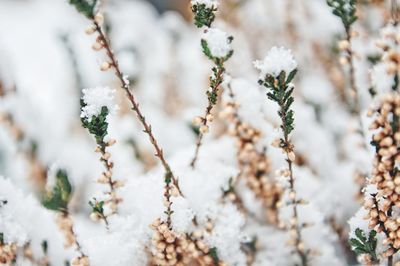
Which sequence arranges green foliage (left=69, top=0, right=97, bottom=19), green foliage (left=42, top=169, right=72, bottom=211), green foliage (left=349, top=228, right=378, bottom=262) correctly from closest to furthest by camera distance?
green foliage (left=69, top=0, right=97, bottom=19), green foliage (left=349, top=228, right=378, bottom=262), green foliage (left=42, top=169, right=72, bottom=211)

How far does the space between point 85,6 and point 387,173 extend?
0.44m

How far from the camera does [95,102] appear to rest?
2.10 feet

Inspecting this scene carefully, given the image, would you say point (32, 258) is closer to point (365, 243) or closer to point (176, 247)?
point (176, 247)

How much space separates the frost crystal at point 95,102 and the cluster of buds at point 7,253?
0.25 metres

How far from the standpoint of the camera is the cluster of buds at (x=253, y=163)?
→ 2.71 feet

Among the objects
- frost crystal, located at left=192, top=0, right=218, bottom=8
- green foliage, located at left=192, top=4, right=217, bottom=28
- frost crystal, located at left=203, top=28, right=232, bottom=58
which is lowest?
frost crystal, located at left=203, top=28, right=232, bottom=58

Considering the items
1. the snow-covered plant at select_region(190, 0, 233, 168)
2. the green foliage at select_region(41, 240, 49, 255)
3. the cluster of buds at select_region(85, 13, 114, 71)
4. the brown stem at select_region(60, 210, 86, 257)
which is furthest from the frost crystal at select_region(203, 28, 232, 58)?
the green foliage at select_region(41, 240, 49, 255)

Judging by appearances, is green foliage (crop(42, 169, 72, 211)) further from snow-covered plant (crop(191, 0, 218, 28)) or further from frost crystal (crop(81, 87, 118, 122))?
snow-covered plant (crop(191, 0, 218, 28))

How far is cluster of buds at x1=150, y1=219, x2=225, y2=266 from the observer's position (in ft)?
2.23

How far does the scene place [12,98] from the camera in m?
1.23

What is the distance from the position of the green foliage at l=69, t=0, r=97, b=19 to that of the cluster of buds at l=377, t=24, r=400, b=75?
1.20ft

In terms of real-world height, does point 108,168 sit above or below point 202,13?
below

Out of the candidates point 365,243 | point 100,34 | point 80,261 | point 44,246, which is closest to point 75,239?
point 80,261

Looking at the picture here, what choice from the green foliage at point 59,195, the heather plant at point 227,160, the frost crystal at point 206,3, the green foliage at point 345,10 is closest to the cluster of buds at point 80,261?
the heather plant at point 227,160
